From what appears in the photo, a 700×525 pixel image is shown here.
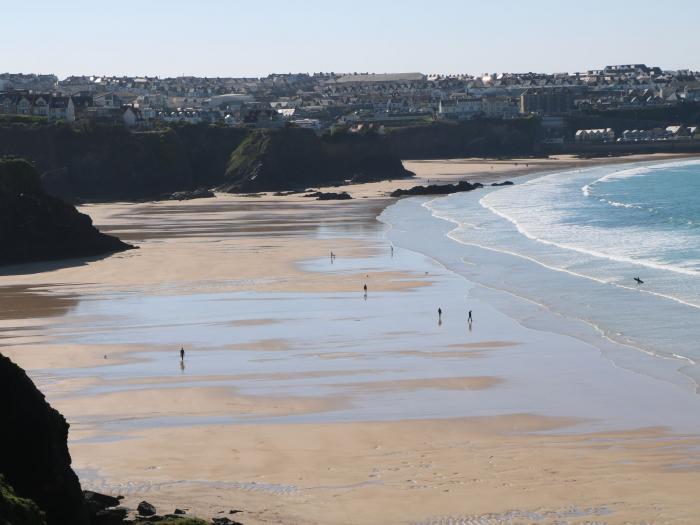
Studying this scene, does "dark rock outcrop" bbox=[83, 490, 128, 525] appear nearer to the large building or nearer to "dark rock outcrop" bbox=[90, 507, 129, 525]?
"dark rock outcrop" bbox=[90, 507, 129, 525]

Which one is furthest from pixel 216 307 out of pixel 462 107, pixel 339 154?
pixel 462 107

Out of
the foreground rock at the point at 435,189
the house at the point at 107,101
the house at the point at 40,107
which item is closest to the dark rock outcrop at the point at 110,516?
the foreground rock at the point at 435,189

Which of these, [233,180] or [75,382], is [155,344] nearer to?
[75,382]

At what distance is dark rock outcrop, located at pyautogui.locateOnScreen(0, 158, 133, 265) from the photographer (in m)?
52.4

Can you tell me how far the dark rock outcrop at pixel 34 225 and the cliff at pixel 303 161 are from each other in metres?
40.9

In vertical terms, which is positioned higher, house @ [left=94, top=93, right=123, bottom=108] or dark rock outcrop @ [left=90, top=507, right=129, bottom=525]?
house @ [left=94, top=93, right=123, bottom=108]

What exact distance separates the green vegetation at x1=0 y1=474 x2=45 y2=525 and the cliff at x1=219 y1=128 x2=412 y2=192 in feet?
269

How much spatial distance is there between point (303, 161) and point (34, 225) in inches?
2037

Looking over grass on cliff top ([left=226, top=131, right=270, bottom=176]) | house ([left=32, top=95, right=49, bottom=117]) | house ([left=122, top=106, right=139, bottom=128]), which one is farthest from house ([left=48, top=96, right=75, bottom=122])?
grass on cliff top ([left=226, top=131, right=270, bottom=176])

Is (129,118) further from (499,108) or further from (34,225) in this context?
(499,108)

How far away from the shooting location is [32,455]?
15.8 m

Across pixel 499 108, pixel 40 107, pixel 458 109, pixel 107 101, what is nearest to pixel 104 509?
pixel 40 107

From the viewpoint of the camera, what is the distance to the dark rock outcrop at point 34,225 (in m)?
52.4

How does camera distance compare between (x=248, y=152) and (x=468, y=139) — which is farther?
(x=468, y=139)
